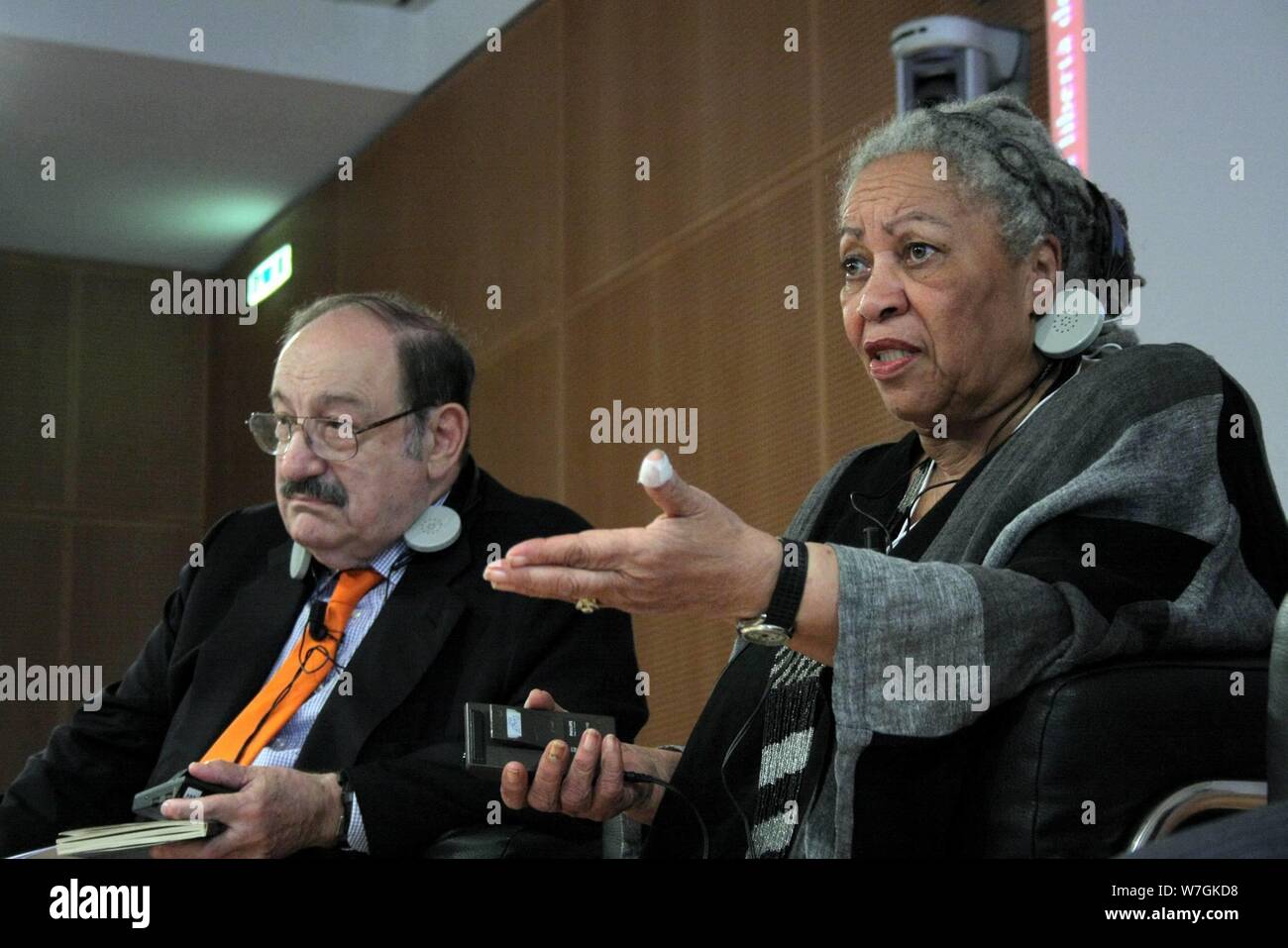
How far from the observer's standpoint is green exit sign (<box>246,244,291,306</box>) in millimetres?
7379

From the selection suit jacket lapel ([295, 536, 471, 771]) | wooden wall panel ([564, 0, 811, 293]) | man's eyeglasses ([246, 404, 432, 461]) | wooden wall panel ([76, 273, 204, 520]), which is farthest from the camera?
wooden wall panel ([76, 273, 204, 520])

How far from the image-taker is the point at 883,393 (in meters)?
1.85

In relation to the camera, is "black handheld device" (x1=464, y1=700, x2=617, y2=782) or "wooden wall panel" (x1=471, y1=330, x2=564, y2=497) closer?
"black handheld device" (x1=464, y1=700, x2=617, y2=782)

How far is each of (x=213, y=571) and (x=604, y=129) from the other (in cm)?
298

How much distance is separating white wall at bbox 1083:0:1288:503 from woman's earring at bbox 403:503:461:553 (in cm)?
130

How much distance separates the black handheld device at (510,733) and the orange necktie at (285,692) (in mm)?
628

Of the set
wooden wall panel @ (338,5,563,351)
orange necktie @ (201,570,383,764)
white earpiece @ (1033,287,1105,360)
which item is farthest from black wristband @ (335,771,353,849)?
wooden wall panel @ (338,5,563,351)

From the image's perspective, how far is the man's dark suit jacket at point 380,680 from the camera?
2.03 meters

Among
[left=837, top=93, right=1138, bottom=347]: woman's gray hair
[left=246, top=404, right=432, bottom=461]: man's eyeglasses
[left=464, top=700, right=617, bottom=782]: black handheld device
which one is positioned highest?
[left=837, top=93, right=1138, bottom=347]: woman's gray hair

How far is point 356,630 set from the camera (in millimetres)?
2346

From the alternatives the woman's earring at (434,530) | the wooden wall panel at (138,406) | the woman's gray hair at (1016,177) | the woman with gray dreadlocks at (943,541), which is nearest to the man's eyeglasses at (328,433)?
the woman's earring at (434,530)

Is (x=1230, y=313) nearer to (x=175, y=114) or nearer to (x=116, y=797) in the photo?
(x=116, y=797)

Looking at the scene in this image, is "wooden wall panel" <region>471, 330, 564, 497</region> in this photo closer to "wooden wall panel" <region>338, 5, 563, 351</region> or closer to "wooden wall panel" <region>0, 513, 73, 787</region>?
"wooden wall panel" <region>338, 5, 563, 351</region>
